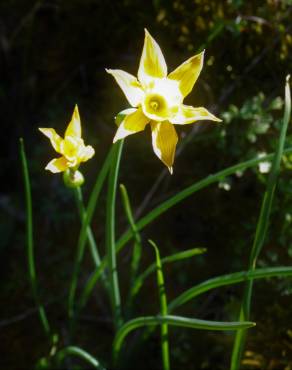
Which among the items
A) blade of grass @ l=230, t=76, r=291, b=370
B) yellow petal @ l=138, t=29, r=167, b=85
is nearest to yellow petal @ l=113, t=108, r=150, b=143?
yellow petal @ l=138, t=29, r=167, b=85

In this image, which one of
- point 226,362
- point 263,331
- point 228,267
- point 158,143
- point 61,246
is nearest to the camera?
point 158,143

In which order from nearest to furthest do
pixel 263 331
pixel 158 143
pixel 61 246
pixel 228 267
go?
pixel 158 143 < pixel 263 331 < pixel 228 267 < pixel 61 246

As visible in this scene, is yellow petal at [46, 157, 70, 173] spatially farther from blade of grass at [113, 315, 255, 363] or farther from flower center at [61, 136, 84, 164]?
blade of grass at [113, 315, 255, 363]

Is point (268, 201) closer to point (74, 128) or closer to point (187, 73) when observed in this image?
point (187, 73)

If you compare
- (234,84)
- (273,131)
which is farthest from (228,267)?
(234,84)

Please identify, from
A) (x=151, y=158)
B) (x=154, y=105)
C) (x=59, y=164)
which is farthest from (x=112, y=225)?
(x=151, y=158)

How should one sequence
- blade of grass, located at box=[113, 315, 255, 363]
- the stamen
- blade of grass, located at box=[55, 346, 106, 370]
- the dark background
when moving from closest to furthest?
blade of grass, located at box=[113, 315, 255, 363]
the stamen
blade of grass, located at box=[55, 346, 106, 370]
the dark background

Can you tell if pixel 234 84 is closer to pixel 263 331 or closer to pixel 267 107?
pixel 267 107
